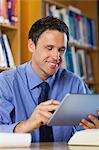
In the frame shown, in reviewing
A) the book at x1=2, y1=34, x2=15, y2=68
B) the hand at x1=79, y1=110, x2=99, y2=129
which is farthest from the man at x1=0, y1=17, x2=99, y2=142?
the book at x1=2, y1=34, x2=15, y2=68

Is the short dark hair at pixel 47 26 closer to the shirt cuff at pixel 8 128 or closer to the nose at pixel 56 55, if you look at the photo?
the nose at pixel 56 55

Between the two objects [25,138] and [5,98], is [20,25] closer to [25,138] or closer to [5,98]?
[5,98]

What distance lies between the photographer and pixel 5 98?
1896mm

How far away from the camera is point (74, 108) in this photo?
1455 millimetres

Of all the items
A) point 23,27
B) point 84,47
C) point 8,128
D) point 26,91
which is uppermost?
point 23,27

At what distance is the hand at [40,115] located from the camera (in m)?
1.50

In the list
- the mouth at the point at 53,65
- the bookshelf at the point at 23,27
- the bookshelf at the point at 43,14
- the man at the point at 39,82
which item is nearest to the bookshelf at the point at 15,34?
the bookshelf at the point at 23,27

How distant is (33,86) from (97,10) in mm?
2674

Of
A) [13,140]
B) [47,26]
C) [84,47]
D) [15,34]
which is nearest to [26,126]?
[13,140]

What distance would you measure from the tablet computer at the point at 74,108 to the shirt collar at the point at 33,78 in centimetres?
46

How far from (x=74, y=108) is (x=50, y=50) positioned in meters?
0.56

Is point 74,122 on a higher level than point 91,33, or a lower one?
lower

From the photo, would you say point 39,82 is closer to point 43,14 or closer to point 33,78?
point 33,78

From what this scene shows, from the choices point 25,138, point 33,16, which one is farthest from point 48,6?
point 25,138
